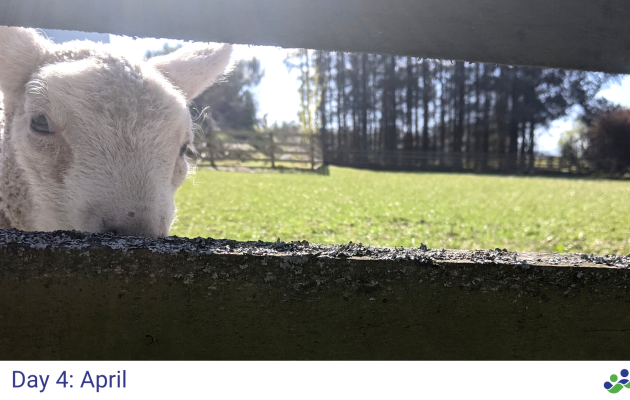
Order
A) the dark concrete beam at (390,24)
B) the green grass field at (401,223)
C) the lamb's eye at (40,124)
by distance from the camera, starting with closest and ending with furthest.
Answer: the dark concrete beam at (390,24)
the lamb's eye at (40,124)
the green grass field at (401,223)

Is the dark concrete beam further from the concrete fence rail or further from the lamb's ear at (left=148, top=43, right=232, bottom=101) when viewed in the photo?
the lamb's ear at (left=148, top=43, right=232, bottom=101)

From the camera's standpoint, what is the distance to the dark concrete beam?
1103 mm

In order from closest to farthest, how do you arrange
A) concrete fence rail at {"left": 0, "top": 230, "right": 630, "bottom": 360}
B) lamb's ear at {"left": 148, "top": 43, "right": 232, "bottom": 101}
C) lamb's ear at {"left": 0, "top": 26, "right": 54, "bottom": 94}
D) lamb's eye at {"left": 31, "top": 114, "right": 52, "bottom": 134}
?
concrete fence rail at {"left": 0, "top": 230, "right": 630, "bottom": 360} < lamb's eye at {"left": 31, "top": 114, "right": 52, "bottom": 134} < lamb's ear at {"left": 0, "top": 26, "right": 54, "bottom": 94} < lamb's ear at {"left": 148, "top": 43, "right": 232, "bottom": 101}

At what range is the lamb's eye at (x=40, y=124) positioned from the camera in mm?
2064

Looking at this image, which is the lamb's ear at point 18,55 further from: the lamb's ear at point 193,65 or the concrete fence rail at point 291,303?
the concrete fence rail at point 291,303

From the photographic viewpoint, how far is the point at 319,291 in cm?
99

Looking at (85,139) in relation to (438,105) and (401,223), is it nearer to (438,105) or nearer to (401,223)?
(401,223)

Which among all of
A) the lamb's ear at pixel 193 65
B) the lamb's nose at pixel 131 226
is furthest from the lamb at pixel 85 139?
the lamb's ear at pixel 193 65

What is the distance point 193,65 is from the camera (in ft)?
9.73

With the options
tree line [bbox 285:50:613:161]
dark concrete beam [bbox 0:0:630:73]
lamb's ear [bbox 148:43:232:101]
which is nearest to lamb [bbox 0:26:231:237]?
lamb's ear [bbox 148:43:232:101]

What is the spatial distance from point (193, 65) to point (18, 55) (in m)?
1.07

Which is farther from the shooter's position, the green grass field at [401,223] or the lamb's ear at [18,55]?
the green grass field at [401,223]
